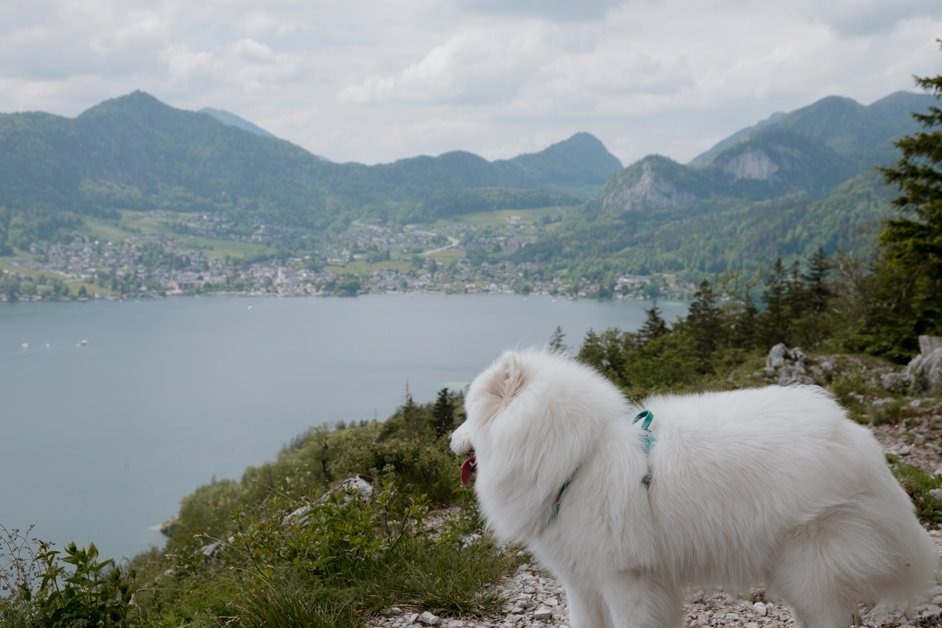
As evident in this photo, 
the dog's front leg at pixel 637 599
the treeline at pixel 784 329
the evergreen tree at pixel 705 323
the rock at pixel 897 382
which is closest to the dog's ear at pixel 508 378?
the dog's front leg at pixel 637 599

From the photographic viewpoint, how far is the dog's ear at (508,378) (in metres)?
2.95

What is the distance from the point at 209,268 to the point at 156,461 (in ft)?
464

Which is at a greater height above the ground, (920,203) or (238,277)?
(920,203)

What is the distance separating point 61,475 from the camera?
53844 millimetres

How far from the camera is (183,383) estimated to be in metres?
83.3

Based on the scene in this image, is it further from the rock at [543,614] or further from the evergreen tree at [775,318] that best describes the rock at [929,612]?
the evergreen tree at [775,318]

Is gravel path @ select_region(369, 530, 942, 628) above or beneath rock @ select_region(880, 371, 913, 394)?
above

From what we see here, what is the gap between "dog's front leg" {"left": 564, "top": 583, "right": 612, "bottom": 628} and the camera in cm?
304

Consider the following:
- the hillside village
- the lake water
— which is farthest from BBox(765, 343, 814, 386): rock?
the hillside village

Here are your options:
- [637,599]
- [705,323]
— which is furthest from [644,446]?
[705,323]

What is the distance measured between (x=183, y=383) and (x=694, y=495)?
88957 mm

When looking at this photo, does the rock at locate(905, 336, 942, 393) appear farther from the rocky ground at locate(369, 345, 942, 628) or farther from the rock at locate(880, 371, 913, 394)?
the rocky ground at locate(369, 345, 942, 628)

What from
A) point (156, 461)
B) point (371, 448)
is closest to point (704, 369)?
point (371, 448)

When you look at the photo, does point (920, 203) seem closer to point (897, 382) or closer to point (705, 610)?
point (897, 382)
